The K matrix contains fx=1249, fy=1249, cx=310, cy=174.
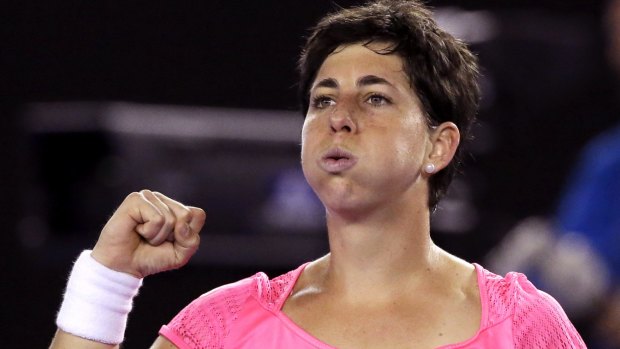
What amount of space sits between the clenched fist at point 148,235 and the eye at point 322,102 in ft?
0.94

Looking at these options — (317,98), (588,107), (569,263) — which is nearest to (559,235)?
(569,263)

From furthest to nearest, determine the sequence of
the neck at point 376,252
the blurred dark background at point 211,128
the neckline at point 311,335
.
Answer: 1. the blurred dark background at point 211,128
2. the neck at point 376,252
3. the neckline at point 311,335

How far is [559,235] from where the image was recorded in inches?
126

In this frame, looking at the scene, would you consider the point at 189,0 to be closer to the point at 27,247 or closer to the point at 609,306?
the point at 27,247

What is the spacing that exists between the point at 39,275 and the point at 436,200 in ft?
5.32

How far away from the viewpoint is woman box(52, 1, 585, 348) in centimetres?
210

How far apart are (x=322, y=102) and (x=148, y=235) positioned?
390mm

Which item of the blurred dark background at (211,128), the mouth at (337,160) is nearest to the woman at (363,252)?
the mouth at (337,160)

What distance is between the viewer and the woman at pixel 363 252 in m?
2.10

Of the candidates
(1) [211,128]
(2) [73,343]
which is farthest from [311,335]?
(1) [211,128]

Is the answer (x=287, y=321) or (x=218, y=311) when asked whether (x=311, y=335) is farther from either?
(x=218, y=311)

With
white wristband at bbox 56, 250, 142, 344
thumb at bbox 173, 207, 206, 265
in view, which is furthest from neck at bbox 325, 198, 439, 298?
white wristband at bbox 56, 250, 142, 344

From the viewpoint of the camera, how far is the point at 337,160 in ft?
6.87

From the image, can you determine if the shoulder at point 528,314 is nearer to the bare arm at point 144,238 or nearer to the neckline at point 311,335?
the neckline at point 311,335
